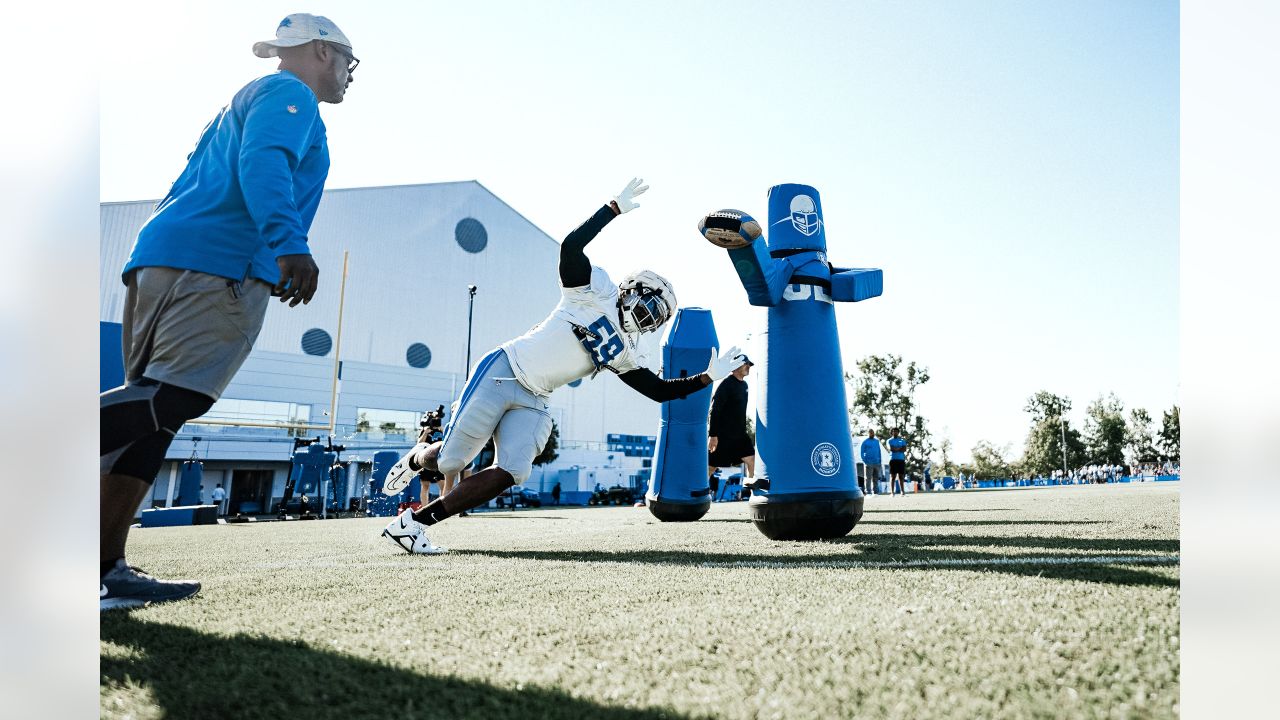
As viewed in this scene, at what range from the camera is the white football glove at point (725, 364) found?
4184 mm

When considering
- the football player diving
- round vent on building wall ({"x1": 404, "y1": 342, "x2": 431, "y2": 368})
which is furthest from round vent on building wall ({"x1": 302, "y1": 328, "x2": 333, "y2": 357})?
the football player diving

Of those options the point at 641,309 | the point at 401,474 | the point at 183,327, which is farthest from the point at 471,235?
the point at 183,327

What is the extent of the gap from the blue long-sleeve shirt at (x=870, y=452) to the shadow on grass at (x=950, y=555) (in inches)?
546

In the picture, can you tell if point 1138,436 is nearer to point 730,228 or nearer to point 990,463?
point 990,463

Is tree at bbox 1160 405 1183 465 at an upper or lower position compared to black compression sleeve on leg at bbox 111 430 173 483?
lower

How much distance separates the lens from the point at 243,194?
6.96 feet

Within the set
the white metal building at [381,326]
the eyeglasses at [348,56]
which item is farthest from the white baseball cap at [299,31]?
the white metal building at [381,326]

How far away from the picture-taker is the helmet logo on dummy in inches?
184

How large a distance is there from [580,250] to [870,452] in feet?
50.2

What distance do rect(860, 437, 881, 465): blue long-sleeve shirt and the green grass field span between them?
588 inches

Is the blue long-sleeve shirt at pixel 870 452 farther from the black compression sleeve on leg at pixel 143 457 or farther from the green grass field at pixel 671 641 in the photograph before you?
the black compression sleeve on leg at pixel 143 457

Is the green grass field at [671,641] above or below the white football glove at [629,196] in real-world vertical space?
below

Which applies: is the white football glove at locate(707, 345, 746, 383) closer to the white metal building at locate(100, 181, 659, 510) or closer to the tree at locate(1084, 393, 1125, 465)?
the white metal building at locate(100, 181, 659, 510)
